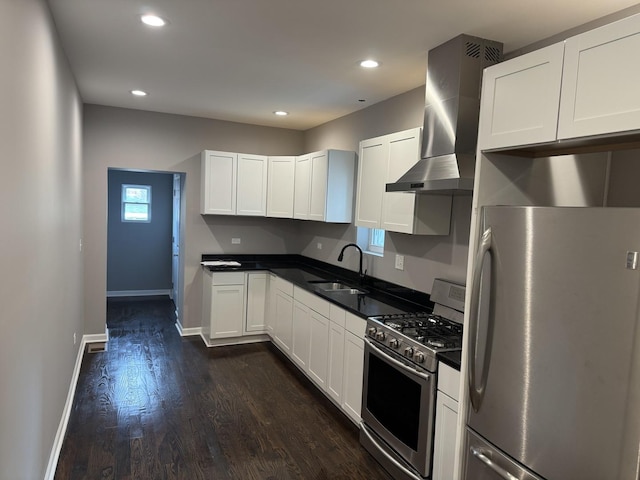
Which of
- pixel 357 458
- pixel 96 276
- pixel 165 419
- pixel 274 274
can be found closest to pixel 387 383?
pixel 357 458

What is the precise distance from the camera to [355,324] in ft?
Answer: 10.0

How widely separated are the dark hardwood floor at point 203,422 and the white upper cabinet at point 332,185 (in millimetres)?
1644

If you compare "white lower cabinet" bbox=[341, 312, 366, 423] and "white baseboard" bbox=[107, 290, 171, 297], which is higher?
"white lower cabinet" bbox=[341, 312, 366, 423]

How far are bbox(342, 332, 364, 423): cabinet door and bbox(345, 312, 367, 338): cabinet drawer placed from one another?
A: 37 millimetres

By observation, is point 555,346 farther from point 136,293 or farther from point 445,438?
point 136,293

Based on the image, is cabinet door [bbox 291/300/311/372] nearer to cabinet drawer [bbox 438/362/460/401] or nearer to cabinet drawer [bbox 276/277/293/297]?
cabinet drawer [bbox 276/277/293/297]

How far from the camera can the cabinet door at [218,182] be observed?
493 centimetres

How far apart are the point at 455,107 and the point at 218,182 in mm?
3160

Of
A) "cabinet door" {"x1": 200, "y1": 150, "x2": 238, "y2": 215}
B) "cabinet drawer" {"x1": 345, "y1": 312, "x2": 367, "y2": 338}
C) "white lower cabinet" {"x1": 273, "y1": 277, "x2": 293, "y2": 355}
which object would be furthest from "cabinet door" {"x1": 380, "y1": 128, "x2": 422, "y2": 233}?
"cabinet door" {"x1": 200, "y1": 150, "x2": 238, "y2": 215}

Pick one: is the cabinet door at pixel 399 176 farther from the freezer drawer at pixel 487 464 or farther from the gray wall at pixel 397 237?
the freezer drawer at pixel 487 464

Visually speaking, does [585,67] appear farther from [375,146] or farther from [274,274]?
[274,274]

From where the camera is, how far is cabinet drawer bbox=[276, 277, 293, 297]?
4305mm

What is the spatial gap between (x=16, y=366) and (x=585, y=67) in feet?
8.15

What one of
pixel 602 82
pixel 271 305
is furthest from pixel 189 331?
pixel 602 82
